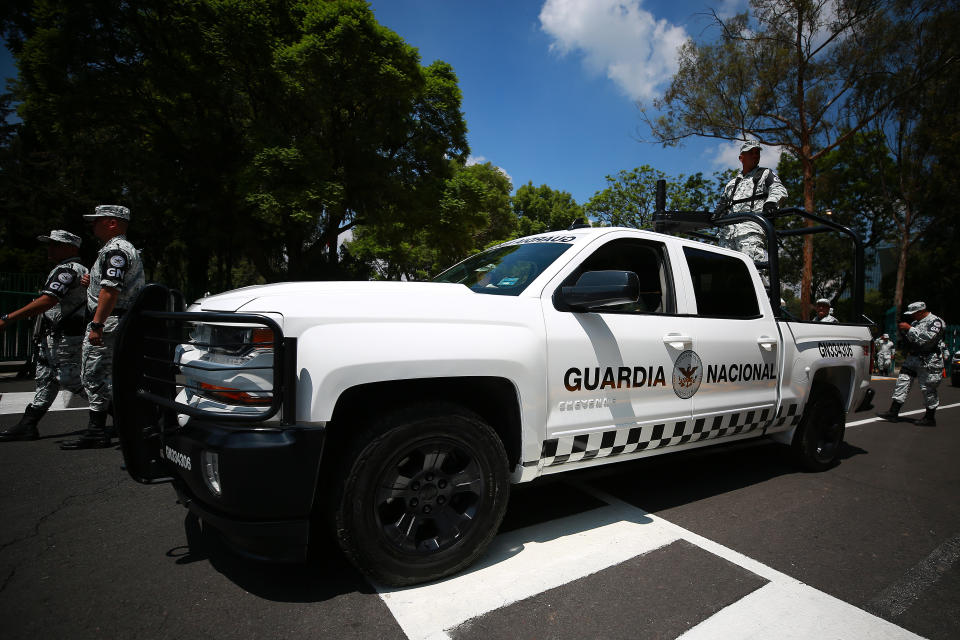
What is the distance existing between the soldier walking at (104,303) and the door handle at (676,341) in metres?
4.15

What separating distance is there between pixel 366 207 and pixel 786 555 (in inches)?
767

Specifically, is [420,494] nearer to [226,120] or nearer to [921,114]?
[226,120]

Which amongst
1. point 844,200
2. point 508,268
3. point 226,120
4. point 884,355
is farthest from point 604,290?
point 844,200

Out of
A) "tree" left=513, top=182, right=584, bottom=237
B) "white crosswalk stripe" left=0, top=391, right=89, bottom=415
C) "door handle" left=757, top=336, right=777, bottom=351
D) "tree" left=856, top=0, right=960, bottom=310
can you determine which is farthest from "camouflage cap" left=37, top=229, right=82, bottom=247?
"tree" left=513, top=182, right=584, bottom=237

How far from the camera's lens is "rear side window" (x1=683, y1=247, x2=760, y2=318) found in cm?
342

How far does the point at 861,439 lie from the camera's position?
5965 millimetres

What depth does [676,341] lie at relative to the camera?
121 inches

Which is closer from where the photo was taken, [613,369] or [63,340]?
[613,369]

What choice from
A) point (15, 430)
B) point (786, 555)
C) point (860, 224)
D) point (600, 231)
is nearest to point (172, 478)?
point (600, 231)

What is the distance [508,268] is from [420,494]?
4.73ft

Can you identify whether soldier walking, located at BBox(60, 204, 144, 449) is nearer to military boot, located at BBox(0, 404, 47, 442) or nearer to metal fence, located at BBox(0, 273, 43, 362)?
military boot, located at BBox(0, 404, 47, 442)

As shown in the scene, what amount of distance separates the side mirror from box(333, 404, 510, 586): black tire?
818 mm

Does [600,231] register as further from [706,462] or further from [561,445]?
[706,462]

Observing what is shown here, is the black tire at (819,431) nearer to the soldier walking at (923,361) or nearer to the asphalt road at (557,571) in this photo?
the asphalt road at (557,571)
